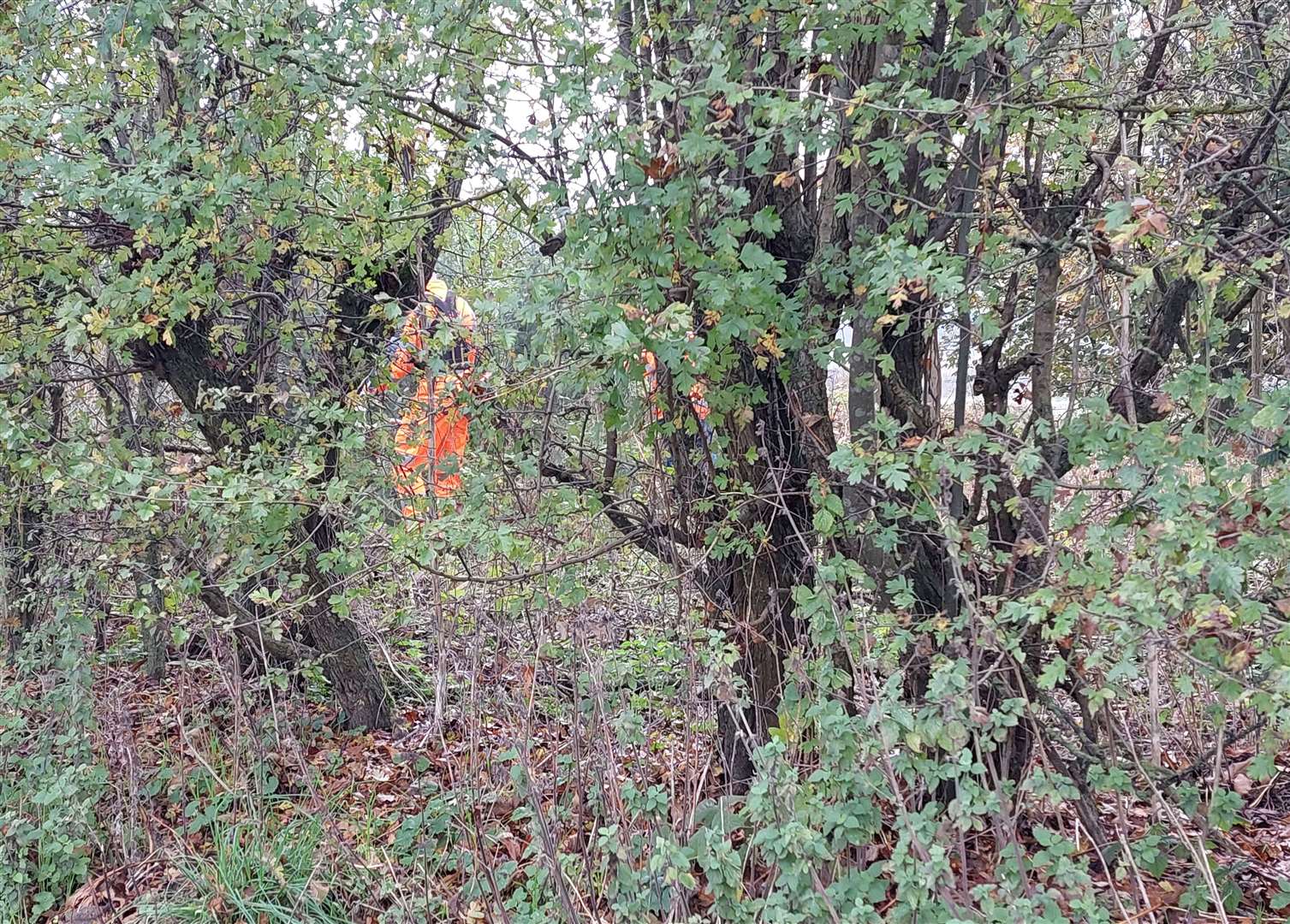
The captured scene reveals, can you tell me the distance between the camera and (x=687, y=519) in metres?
3.53

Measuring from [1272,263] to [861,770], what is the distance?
6.07ft

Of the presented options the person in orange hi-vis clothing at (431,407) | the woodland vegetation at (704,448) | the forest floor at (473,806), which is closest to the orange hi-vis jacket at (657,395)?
the woodland vegetation at (704,448)

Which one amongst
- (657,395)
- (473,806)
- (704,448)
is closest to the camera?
(473,806)

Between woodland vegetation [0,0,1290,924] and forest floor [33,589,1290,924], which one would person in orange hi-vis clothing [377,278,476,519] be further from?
forest floor [33,589,1290,924]

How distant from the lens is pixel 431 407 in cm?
326

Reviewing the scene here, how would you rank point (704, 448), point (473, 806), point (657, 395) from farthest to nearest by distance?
point (704, 448) < point (657, 395) < point (473, 806)

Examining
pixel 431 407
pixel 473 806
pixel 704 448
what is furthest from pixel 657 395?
pixel 473 806

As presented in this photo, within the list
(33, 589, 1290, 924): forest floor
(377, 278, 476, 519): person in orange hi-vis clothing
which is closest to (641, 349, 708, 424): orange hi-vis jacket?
(377, 278, 476, 519): person in orange hi-vis clothing

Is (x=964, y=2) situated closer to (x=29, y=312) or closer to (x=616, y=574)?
(x=616, y=574)

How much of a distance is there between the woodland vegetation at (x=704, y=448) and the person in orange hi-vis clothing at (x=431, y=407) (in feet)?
0.32

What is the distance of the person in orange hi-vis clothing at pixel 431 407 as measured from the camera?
3225 mm

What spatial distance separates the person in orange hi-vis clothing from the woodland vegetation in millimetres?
96

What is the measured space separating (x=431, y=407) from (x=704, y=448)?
1.02 metres

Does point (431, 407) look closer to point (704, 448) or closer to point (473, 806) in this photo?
point (704, 448)
